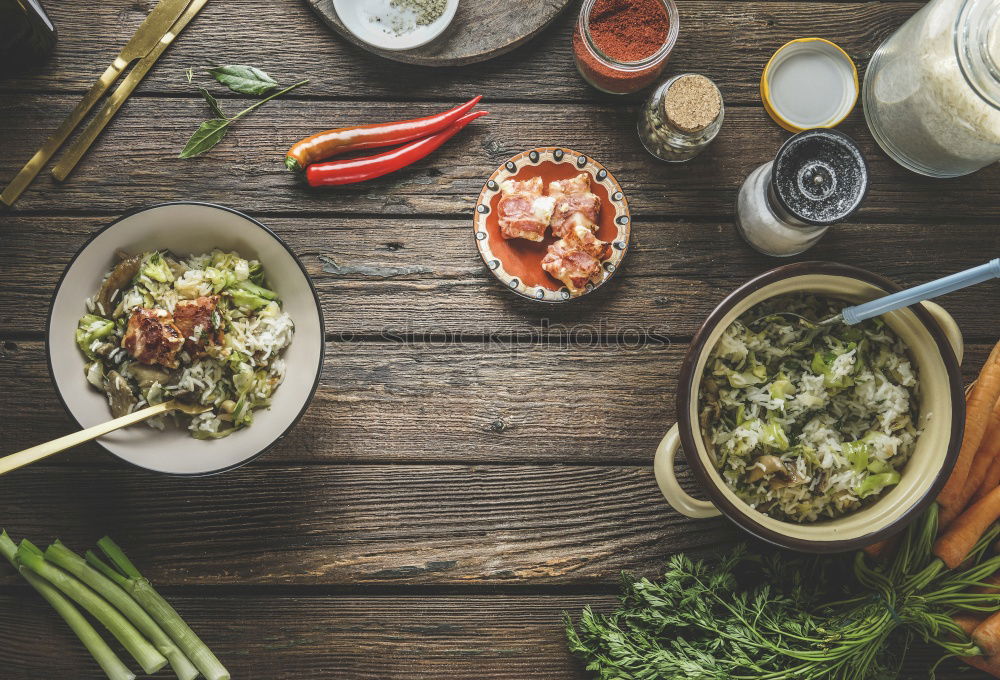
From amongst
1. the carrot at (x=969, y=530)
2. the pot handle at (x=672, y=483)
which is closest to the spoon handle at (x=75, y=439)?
the pot handle at (x=672, y=483)

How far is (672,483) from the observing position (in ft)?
4.73

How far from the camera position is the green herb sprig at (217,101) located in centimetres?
172

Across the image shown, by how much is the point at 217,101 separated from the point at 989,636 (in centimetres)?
229

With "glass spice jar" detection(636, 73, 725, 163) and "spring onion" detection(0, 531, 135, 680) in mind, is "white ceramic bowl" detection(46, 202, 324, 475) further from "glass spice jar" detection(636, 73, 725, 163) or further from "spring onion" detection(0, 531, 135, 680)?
"glass spice jar" detection(636, 73, 725, 163)

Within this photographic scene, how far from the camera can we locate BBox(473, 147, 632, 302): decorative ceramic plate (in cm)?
169

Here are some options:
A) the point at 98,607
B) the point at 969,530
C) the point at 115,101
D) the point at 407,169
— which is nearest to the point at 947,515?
the point at 969,530

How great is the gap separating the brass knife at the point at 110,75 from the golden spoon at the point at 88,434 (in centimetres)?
75

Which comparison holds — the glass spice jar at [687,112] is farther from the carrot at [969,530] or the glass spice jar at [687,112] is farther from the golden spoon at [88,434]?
the golden spoon at [88,434]

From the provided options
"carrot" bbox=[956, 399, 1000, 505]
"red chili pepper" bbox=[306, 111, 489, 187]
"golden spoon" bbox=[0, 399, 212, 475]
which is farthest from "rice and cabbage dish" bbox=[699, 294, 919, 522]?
"golden spoon" bbox=[0, 399, 212, 475]

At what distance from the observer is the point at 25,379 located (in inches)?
67.1

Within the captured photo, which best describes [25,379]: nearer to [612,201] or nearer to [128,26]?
[128,26]

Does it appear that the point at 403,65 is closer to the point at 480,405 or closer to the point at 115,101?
the point at 115,101

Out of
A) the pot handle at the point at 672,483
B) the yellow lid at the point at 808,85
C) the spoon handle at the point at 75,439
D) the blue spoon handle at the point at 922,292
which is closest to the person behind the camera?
the blue spoon handle at the point at 922,292

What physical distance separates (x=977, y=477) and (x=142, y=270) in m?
2.06
